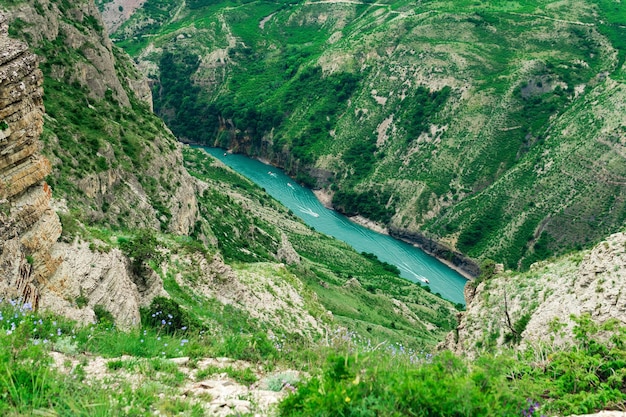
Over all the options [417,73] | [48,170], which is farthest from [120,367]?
[417,73]

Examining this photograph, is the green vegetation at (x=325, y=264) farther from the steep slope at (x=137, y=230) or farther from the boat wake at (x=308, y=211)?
the boat wake at (x=308, y=211)

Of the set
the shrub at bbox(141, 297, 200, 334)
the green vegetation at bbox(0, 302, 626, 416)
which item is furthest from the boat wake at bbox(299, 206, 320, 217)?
the green vegetation at bbox(0, 302, 626, 416)

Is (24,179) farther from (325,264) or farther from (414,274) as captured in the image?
(414,274)

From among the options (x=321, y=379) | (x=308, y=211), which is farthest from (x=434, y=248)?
(x=321, y=379)

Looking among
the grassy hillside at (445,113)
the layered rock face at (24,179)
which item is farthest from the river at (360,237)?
the layered rock face at (24,179)

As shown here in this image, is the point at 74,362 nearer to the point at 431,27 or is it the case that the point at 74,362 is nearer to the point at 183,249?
the point at 183,249
